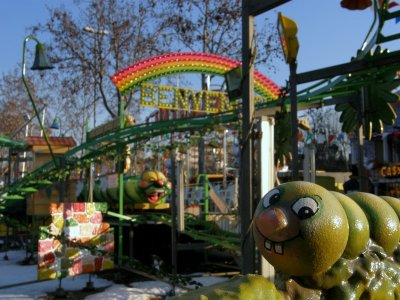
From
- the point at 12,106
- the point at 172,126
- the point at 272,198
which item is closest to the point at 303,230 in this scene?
the point at 272,198

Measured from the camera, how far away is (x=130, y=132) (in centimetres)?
884

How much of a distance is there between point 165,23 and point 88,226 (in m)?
12.9

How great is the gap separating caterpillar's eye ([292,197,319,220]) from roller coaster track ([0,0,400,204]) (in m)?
3.10

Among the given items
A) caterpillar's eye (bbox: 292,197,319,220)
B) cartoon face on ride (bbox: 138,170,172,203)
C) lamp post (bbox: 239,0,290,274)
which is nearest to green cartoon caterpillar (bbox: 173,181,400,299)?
caterpillar's eye (bbox: 292,197,319,220)

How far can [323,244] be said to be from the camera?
2055 mm

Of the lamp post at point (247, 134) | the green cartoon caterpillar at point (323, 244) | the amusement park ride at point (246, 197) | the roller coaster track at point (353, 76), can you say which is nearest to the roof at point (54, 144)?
the amusement park ride at point (246, 197)

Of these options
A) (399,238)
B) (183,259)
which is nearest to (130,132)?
(183,259)

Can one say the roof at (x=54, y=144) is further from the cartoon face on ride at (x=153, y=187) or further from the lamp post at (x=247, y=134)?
the lamp post at (x=247, y=134)

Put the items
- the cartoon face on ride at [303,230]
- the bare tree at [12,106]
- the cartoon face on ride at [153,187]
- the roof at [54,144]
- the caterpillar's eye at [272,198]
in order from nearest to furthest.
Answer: the cartoon face on ride at [303,230], the caterpillar's eye at [272,198], the cartoon face on ride at [153,187], the roof at [54,144], the bare tree at [12,106]

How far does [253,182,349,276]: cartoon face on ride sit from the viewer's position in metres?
2.04

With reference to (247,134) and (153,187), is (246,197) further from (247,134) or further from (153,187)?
(153,187)

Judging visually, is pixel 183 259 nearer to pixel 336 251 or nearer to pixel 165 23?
pixel 336 251

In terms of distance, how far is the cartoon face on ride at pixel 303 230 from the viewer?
6.71ft

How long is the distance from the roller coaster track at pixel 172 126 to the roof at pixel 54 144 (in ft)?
7.59
